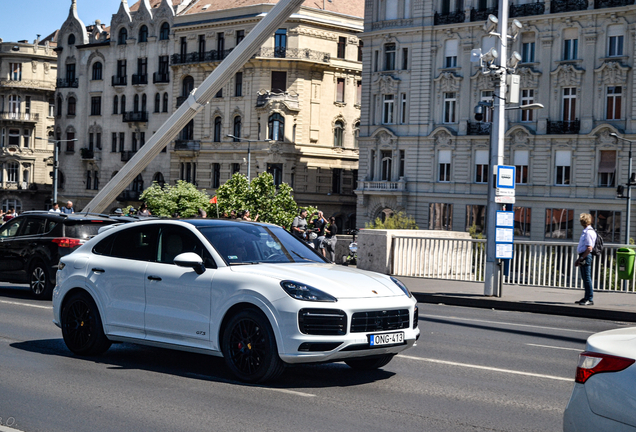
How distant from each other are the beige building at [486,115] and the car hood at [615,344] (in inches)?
1977

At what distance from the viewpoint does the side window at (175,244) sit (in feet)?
29.8

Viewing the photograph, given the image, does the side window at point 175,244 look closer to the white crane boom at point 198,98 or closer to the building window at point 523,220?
the white crane boom at point 198,98

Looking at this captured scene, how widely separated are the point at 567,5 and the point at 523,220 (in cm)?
1353

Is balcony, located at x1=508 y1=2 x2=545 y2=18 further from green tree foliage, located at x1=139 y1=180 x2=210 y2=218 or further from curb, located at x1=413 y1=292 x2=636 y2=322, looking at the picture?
curb, located at x1=413 y1=292 x2=636 y2=322

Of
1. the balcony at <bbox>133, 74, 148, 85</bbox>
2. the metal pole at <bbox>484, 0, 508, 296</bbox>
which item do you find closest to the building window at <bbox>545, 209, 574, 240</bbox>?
the metal pole at <bbox>484, 0, 508, 296</bbox>

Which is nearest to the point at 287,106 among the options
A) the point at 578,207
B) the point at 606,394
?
the point at 578,207

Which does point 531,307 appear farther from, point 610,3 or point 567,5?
point 567,5

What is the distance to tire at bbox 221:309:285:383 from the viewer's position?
26.5ft

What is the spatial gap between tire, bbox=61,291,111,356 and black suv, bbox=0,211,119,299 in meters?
7.08

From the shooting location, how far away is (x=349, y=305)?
7.99m

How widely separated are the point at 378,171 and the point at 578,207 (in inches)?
587

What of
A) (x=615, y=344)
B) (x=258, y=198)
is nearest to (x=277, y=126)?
(x=258, y=198)

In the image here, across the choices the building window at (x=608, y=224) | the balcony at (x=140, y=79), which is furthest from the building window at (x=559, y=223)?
the balcony at (x=140, y=79)

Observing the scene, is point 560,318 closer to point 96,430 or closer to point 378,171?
point 96,430
